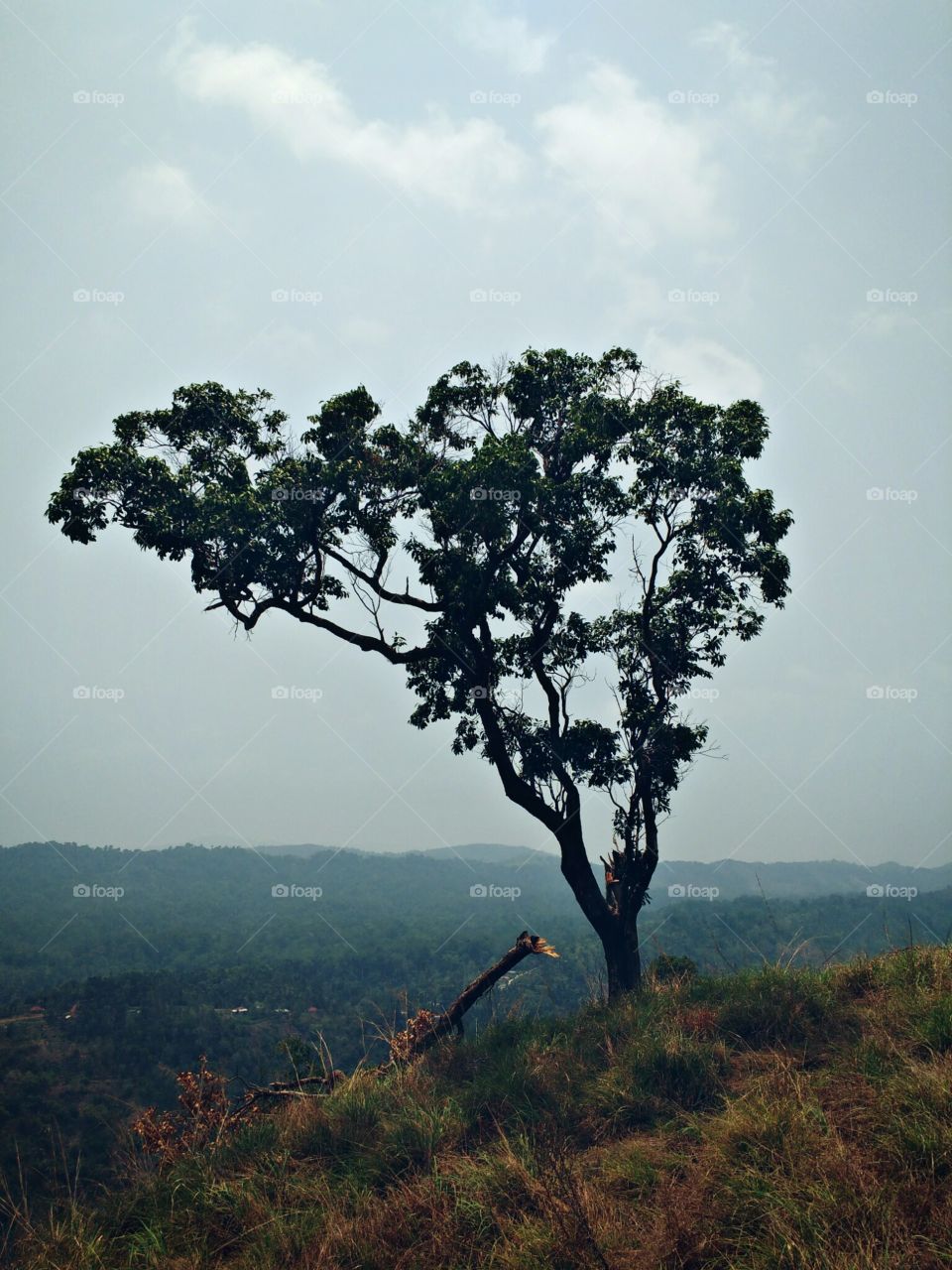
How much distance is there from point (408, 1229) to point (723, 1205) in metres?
2.23

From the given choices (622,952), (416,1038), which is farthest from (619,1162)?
(622,952)

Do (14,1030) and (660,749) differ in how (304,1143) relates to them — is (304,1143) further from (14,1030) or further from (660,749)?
(14,1030)

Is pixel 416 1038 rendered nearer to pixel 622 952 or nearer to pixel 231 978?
pixel 622 952

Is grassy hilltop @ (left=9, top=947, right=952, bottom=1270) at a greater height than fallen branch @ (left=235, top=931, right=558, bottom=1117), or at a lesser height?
greater

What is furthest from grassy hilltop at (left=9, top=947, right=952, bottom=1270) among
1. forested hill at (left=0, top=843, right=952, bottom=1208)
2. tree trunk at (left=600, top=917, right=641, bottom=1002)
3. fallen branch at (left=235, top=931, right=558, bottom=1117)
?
tree trunk at (left=600, top=917, right=641, bottom=1002)

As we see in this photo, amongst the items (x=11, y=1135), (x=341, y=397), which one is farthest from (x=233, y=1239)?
(x=11, y=1135)

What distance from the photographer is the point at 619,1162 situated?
617cm

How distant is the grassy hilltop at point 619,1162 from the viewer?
4.85 m

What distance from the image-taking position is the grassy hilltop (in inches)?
191

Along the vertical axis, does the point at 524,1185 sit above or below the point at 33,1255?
above

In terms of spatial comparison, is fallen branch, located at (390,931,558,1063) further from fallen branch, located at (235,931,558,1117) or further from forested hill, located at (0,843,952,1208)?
forested hill, located at (0,843,952,1208)

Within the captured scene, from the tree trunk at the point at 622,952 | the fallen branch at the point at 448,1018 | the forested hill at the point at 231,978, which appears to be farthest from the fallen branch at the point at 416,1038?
the tree trunk at the point at 622,952

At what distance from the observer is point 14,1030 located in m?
76.4

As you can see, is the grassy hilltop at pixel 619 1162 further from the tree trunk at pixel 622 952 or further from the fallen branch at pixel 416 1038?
the tree trunk at pixel 622 952
